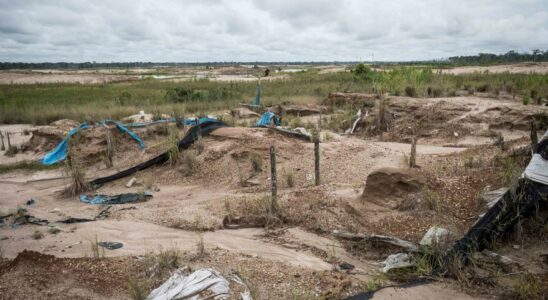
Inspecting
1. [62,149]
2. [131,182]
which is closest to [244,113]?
[62,149]

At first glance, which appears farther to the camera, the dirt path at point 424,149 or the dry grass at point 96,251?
the dirt path at point 424,149

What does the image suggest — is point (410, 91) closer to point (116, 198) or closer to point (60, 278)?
point (116, 198)

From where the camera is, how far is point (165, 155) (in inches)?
371

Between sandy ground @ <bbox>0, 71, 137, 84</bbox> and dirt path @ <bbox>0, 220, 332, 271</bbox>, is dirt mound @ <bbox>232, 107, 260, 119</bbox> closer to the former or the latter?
dirt path @ <bbox>0, 220, 332, 271</bbox>

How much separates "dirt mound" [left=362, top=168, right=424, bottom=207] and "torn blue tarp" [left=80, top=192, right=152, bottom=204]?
4.17 meters

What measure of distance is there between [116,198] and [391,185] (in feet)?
16.4

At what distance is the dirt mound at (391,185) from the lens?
19.0 feet

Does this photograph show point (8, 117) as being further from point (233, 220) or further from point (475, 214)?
point (475, 214)

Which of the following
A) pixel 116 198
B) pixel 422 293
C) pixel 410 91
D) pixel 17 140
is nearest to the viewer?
pixel 422 293

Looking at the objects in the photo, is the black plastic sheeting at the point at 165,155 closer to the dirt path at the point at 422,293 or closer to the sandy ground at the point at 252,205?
the sandy ground at the point at 252,205

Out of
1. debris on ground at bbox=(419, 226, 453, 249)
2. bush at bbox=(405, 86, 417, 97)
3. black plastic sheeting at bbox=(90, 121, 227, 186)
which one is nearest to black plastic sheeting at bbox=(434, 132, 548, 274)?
debris on ground at bbox=(419, 226, 453, 249)

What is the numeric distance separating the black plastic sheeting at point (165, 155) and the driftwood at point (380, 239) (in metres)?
5.43

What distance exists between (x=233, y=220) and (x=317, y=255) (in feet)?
5.37

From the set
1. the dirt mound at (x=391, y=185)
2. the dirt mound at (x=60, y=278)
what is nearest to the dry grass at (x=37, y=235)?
the dirt mound at (x=60, y=278)
